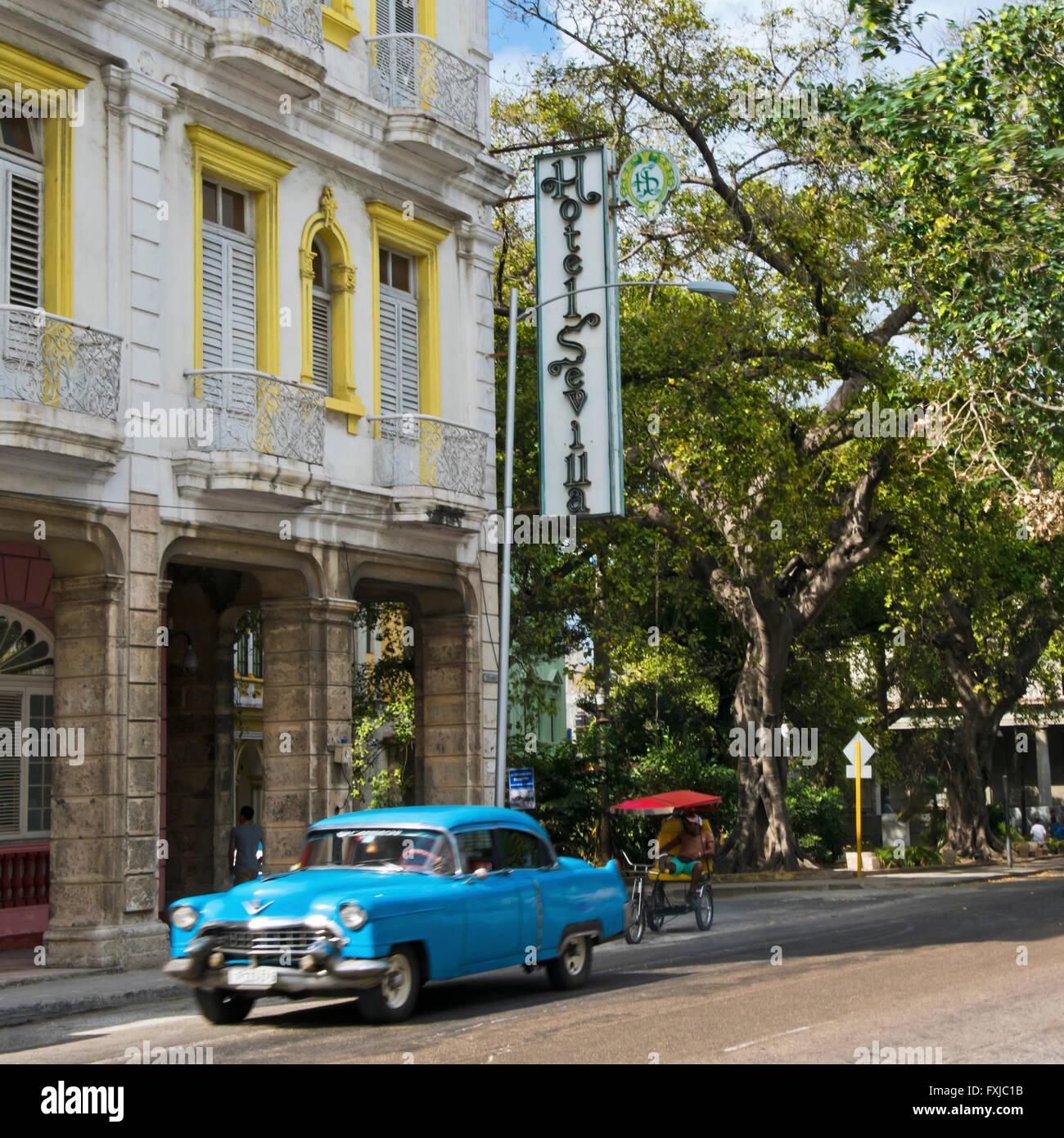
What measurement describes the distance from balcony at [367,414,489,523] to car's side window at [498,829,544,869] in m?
8.07

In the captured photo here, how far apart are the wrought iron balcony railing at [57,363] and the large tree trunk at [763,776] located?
18.8 m

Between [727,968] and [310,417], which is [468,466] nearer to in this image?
[310,417]

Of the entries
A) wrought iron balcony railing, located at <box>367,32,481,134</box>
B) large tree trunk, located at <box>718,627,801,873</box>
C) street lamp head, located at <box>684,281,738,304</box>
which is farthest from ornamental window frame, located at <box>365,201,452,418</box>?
large tree trunk, located at <box>718,627,801,873</box>

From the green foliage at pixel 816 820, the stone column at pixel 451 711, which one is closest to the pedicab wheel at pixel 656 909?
the stone column at pixel 451 711

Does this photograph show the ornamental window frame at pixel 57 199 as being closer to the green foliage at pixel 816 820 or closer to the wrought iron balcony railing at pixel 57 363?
the wrought iron balcony railing at pixel 57 363

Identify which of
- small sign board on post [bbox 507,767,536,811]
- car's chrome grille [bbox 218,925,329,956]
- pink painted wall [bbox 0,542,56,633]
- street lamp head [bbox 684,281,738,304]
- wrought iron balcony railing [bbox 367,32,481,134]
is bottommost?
car's chrome grille [bbox 218,925,329,956]

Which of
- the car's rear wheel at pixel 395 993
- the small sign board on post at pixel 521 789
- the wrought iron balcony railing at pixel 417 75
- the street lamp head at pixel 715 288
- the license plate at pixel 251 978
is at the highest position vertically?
the wrought iron balcony railing at pixel 417 75

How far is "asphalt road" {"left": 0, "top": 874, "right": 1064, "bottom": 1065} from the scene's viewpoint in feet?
33.2

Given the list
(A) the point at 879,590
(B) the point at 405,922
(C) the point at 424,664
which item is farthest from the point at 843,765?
(B) the point at 405,922

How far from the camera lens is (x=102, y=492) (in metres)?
17.1

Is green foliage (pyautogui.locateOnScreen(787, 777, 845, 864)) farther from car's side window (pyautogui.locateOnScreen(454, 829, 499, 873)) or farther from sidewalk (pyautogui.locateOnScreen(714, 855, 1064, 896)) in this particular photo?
car's side window (pyautogui.locateOnScreen(454, 829, 499, 873))

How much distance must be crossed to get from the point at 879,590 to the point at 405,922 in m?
32.7

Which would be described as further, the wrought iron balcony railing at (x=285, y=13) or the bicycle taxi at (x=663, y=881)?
the bicycle taxi at (x=663, y=881)

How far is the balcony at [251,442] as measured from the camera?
1808 centimetres
